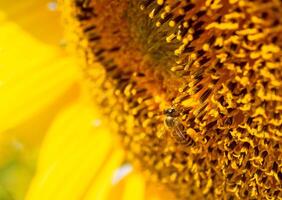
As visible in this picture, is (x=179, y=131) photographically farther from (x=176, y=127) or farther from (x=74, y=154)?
(x=74, y=154)

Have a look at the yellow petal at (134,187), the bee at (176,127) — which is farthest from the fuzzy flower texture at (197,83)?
the yellow petal at (134,187)

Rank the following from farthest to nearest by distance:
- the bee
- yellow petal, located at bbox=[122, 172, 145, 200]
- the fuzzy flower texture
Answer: yellow petal, located at bbox=[122, 172, 145, 200], the bee, the fuzzy flower texture

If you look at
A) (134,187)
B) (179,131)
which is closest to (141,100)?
(179,131)

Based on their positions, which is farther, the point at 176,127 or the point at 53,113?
the point at 53,113

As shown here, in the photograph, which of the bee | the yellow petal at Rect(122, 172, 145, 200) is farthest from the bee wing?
the yellow petal at Rect(122, 172, 145, 200)

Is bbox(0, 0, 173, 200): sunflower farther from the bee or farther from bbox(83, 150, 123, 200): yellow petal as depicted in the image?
the bee

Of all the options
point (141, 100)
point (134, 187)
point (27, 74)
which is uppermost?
point (27, 74)

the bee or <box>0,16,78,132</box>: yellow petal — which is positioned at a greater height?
<box>0,16,78,132</box>: yellow petal
